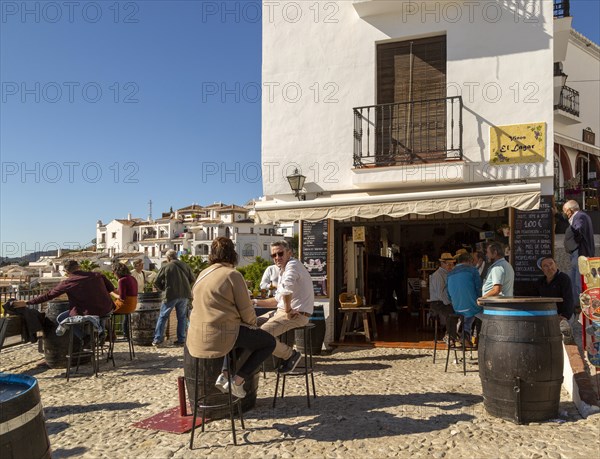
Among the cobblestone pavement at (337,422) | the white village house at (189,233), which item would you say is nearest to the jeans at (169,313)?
the cobblestone pavement at (337,422)

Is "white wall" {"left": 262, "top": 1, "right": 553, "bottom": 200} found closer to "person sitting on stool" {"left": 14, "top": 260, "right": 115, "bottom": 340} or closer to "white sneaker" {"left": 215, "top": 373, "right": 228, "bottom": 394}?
"person sitting on stool" {"left": 14, "top": 260, "right": 115, "bottom": 340}

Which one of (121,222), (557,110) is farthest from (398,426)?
(121,222)

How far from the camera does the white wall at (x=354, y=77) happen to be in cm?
863

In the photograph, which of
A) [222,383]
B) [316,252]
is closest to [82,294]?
[222,383]

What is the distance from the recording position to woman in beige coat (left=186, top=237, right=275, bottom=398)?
4570mm

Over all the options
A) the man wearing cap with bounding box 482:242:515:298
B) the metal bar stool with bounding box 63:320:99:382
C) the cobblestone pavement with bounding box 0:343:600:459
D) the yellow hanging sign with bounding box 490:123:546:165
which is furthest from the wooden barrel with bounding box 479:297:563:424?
the metal bar stool with bounding box 63:320:99:382

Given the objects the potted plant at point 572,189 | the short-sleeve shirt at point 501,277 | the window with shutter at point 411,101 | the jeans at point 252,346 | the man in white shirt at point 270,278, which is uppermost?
the window with shutter at point 411,101

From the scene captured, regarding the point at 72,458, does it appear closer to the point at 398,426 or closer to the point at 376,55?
the point at 398,426

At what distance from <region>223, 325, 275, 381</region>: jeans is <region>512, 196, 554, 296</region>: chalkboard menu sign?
508 centimetres

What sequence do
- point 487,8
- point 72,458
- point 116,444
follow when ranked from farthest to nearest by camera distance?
point 487,8, point 116,444, point 72,458

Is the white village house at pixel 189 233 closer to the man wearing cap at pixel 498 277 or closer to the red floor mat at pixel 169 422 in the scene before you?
the man wearing cap at pixel 498 277

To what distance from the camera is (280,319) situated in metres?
5.51

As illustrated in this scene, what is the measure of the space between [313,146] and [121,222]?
9055cm

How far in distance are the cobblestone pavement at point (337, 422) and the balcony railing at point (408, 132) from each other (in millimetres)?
3834
